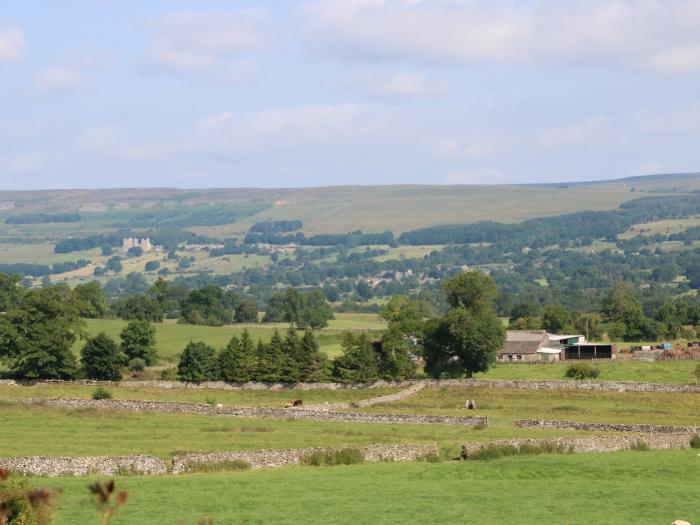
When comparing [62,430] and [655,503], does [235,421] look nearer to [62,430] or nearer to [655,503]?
[62,430]

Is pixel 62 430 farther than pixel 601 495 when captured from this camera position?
Yes

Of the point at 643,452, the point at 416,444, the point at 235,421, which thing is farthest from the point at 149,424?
the point at 643,452

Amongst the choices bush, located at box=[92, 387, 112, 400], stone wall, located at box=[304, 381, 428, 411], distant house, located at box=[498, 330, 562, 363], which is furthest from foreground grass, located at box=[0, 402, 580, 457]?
distant house, located at box=[498, 330, 562, 363]

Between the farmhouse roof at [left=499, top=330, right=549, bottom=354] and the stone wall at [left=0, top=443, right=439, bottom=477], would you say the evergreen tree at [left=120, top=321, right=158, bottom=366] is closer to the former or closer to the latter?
the farmhouse roof at [left=499, top=330, right=549, bottom=354]

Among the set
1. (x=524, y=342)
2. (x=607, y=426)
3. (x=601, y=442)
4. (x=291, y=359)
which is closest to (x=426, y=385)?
(x=291, y=359)

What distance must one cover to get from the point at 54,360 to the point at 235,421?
92.4 ft

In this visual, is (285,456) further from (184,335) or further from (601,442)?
(184,335)

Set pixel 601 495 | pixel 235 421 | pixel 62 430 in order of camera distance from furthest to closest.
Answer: pixel 235 421 < pixel 62 430 < pixel 601 495

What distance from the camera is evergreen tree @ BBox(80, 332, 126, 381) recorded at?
85938 mm

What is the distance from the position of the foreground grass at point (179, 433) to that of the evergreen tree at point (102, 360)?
21582 mm

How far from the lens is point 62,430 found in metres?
55.3

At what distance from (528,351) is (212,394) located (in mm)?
32646

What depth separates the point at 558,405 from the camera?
70.0 meters

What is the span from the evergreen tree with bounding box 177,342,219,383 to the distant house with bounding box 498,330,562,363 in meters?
27.2
